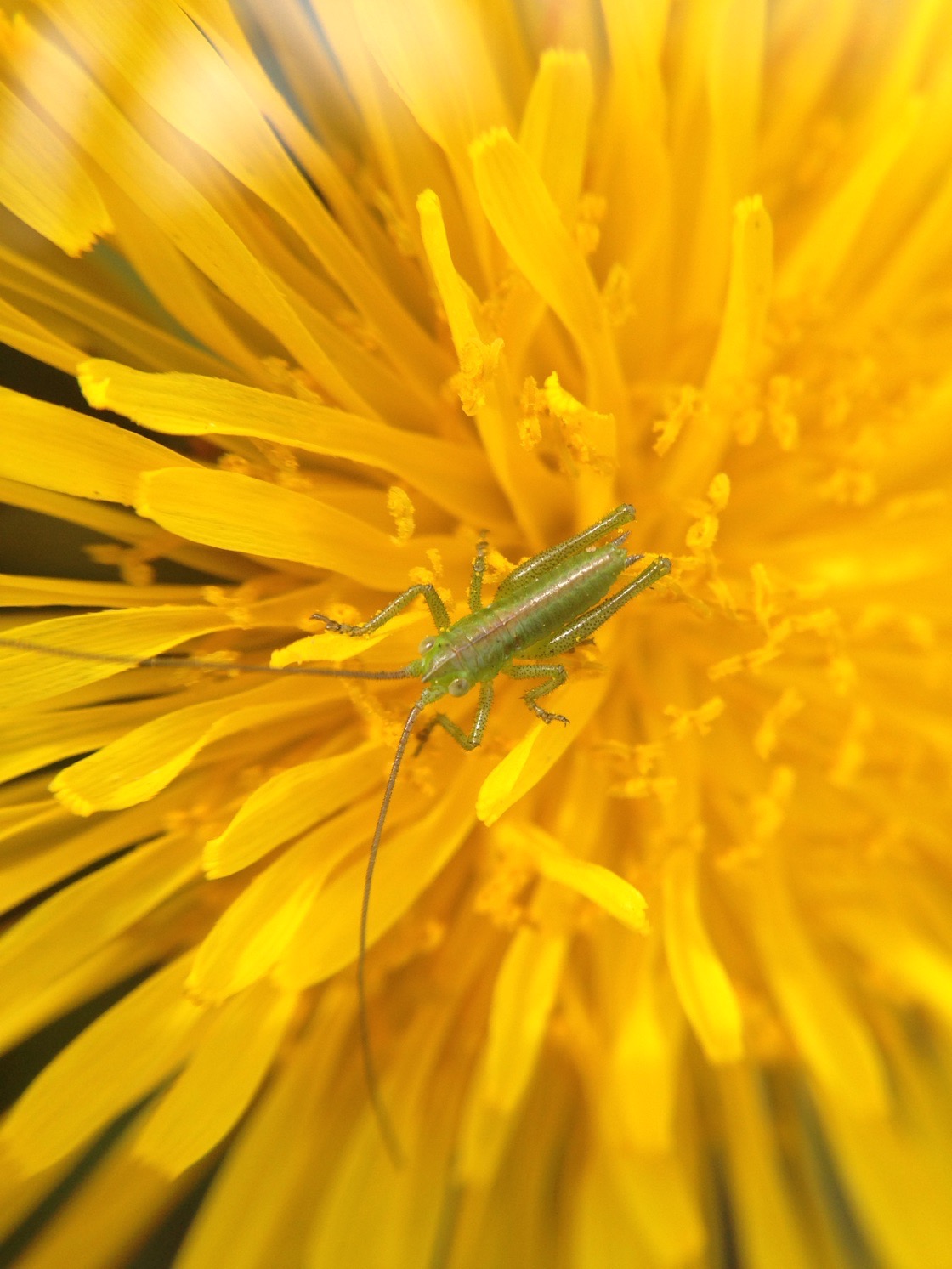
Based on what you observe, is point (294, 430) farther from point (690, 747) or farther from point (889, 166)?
point (889, 166)

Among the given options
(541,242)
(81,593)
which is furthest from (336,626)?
(541,242)

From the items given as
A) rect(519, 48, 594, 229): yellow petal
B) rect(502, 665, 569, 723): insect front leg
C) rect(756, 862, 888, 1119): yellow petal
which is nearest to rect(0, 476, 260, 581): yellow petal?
rect(502, 665, 569, 723): insect front leg

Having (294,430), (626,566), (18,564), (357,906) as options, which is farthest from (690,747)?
(18,564)

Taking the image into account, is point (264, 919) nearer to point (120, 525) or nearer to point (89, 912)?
point (89, 912)

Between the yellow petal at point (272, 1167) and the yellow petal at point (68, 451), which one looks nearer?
the yellow petal at point (68, 451)

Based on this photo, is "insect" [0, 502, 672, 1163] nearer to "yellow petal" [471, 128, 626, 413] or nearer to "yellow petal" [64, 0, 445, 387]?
"yellow petal" [471, 128, 626, 413]

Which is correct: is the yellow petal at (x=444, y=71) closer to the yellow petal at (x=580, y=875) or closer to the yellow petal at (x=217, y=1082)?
the yellow petal at (x=580, y=875)

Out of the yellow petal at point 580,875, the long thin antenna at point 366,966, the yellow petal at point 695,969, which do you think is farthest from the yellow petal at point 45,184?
the yellow petal at point 695,969
